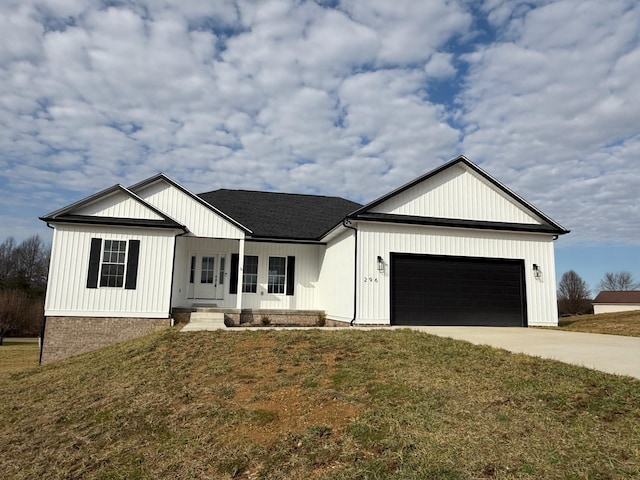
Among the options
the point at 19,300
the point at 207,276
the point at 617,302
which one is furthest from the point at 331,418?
the point at 617,302

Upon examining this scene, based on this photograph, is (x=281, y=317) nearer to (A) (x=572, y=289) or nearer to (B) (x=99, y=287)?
(B) (x=99, y=287)

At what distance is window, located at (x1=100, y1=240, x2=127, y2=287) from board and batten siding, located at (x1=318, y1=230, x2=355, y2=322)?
6940mm

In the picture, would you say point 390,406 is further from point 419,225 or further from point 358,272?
point 419,225

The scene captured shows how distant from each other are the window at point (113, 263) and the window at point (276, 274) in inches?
209

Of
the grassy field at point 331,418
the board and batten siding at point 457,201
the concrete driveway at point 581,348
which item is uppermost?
the board and batten siding at point 457,201

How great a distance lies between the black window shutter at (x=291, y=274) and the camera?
1684 cm

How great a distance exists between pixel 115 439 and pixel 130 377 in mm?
2695

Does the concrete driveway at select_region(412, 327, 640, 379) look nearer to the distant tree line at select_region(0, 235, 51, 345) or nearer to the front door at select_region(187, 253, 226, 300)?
the front door at select_region(187, 253, 226, 300)

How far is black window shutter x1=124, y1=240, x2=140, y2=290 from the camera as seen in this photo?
44.5ft

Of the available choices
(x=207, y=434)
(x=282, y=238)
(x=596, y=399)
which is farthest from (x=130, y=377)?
(x=282, y=238)

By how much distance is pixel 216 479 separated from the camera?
424 cm

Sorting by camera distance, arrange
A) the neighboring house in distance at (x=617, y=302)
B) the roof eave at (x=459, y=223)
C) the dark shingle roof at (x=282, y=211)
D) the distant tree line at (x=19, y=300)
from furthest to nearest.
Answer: the neighboring house in distance at (x=617, y=302) < the distant tree line at (x=19, y=300) < the dark shingle roof at (x=282, y=211) < the roof eave at (x=459, y=223)

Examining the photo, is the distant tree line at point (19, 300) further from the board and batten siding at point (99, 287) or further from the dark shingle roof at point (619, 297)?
the dark shingle roof at point (619, 297)

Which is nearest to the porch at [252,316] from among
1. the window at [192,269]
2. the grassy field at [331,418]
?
the window at [192,269]
